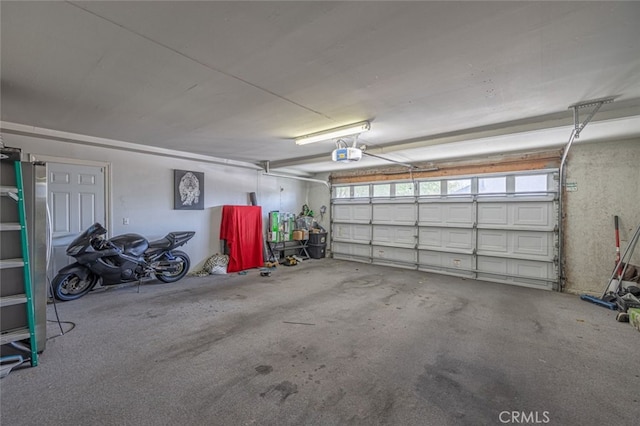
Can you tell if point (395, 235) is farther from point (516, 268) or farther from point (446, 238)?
point (516, 268)

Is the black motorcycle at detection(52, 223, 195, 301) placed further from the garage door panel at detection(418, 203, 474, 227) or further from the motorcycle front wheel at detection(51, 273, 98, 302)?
the garage door panel at detection(418, 203, 474, 227)

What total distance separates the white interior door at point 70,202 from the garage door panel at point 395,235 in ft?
18.6

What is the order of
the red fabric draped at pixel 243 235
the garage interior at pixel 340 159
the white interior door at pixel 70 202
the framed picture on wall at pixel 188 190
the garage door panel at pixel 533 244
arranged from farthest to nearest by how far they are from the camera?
the red fabric draped at pixel 243 235, the framed picture on wall at pixel 188 190, the garage door panel at pixel 533 244, the white interior door at pixel 70 202, the garage interior at pixel 340 159

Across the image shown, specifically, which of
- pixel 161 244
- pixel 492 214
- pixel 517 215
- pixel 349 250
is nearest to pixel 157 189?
pixel 161 244

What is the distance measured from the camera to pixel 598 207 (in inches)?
175

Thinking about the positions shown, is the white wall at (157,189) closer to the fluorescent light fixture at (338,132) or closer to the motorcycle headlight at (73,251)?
the motorcycle headlight at (73,251)

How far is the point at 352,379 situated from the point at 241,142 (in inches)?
151

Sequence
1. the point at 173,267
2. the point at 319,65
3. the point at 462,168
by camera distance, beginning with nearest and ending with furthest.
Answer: the point at 319,65
the point at 173,267
the point at 462,168

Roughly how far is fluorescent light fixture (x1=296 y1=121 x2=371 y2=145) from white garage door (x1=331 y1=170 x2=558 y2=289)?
132 inches

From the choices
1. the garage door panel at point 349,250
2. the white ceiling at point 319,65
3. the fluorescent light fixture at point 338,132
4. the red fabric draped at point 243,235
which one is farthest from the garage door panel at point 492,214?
the red fabric draped at point 243,235

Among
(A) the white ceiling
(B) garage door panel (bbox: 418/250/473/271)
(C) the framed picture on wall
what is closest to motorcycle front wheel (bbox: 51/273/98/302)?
(C) the framed picture on wall

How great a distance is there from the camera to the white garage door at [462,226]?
16.3ft

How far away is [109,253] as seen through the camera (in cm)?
416

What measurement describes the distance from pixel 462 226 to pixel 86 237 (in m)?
6.57
